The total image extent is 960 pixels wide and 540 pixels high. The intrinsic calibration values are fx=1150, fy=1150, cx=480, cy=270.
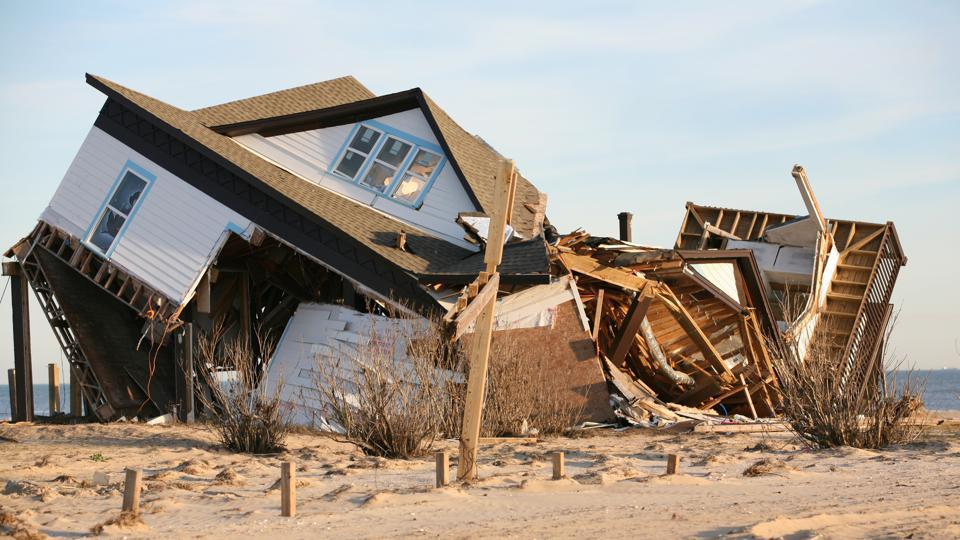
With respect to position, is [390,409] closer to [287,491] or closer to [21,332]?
[287,491]

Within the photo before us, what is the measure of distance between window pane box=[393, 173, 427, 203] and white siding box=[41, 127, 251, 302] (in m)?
3.53

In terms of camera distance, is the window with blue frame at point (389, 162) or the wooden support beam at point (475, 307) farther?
the window with blue frame at point (389, 162)

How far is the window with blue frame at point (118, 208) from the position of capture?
2156 centimetres

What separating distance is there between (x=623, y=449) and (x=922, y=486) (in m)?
5.30

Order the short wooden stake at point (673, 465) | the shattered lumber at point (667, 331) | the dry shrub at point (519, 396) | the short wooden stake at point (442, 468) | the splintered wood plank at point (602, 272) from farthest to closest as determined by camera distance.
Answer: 1. the shattered lumber at point (667, 331)
2. the splintered wood plank at point (602, 272)
3. the dry shrub at point (519, 396)
4. the short wooden stake at point (673, 465)
5. the short wooden stake at point (442, 468)

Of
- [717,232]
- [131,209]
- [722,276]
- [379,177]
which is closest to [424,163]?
[379,177]

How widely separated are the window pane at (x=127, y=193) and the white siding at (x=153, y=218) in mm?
219

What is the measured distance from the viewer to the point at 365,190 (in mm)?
23094

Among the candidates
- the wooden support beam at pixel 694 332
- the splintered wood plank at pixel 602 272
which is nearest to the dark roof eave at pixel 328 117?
the splintered wood plank at pixel 602 272

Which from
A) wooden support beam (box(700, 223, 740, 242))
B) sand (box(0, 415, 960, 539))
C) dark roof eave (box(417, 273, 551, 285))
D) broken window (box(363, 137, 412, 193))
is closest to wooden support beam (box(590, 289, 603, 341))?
dark roof eave (box(417, 273, 551, 285))

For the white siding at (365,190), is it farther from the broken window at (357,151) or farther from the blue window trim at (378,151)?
the broken window at (357,151)

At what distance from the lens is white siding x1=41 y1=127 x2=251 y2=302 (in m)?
20.7

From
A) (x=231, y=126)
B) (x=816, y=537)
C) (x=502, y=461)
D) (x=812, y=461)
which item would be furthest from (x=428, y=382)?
(x=231, y=126)

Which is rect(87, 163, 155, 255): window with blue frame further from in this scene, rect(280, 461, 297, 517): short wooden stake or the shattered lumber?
rect(280, 461, 297, 517): short wooden stake
